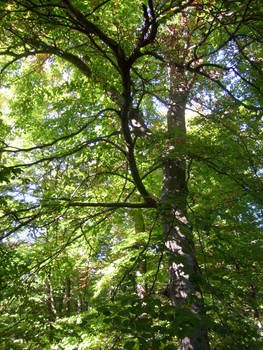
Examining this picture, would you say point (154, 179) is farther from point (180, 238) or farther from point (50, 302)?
point (50, 302)

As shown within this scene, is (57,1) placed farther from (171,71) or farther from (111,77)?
(171,71)

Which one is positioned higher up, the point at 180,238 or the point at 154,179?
the point at 154,179

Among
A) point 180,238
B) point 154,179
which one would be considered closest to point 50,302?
point 180,238

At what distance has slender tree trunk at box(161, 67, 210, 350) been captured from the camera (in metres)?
1.64

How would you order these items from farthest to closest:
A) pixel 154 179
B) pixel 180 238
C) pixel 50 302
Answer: pixel 154 179 < pixel 50 302 < pixel 180 238

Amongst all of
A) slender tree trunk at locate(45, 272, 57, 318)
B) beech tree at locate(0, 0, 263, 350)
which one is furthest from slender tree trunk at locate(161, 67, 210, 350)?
slender tree trunk at locate(45, 272, 57, 318)

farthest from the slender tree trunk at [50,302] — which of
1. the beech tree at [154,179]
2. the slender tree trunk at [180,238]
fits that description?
the slender tree trunk at [180,238]

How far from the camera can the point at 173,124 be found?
13.4 ft

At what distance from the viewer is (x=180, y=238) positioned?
109 inches

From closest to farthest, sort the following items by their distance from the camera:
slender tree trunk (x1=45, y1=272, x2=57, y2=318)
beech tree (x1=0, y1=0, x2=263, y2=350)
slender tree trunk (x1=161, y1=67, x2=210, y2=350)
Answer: slender tree trunk (x1=161, y1=67, x2=210, y2=350) → beech tree (x1=0, y1=0, x2=263, y2=350) → slender tree trunk (x1=45, y1=272, x2=57, y2=318)

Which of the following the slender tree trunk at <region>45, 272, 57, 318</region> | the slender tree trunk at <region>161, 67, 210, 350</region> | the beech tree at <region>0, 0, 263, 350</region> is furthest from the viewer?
the slender tree trunk at <region>45, 272, 57, 318</region>

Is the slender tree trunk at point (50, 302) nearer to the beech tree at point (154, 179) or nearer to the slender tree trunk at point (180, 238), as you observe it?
the beech tree at point (154, 179)

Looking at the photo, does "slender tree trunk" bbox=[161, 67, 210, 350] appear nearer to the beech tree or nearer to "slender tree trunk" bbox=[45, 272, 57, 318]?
the beech tree

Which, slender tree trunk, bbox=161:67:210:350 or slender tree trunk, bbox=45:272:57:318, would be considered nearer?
slender tree trunk, bbox=161:67:210:350
